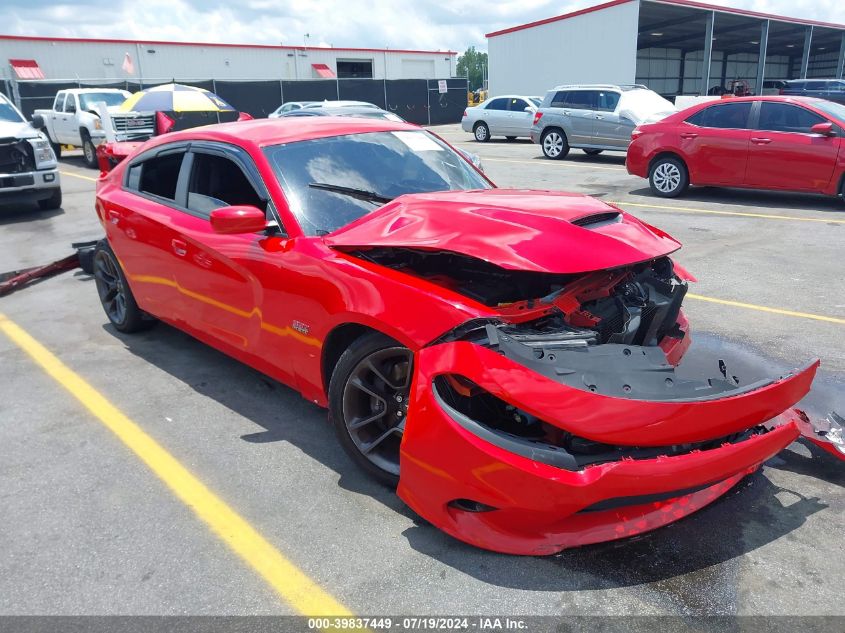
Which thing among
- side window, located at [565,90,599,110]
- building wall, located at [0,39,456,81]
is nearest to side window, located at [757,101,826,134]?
side window, located at [565,90,599,110]

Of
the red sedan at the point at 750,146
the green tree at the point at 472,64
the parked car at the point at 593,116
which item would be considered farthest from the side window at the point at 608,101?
the green tree at the point at 472,64

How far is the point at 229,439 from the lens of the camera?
377cm

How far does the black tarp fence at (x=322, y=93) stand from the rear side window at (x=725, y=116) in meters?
24.0

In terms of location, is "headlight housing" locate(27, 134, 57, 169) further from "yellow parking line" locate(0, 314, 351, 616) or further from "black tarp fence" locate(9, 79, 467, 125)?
"black tarp fence" locate(9, 79, 467, 125)

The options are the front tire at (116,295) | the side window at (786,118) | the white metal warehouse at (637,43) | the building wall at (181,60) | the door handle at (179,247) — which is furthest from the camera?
the building wall at (181,60)

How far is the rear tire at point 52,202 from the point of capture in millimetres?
11672

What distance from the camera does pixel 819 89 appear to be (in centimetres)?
2386

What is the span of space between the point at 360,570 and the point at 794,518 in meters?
1.82

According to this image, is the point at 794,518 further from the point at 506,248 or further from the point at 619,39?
the point at 619,39

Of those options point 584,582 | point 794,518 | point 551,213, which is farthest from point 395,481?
point 794,518

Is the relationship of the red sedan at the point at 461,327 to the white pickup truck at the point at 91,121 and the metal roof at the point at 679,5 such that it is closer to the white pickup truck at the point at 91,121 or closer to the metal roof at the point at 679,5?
the white pickup truck at the point at 91,121

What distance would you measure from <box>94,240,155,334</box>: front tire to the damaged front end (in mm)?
3334

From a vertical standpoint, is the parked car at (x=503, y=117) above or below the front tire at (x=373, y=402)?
above

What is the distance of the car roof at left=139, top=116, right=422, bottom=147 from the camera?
3982 millimetres
